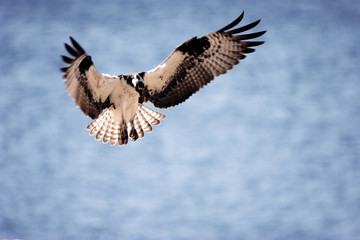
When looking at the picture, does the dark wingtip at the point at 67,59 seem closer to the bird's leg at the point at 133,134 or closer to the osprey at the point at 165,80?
the osprey at the point at 165,80

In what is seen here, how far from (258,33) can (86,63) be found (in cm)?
206

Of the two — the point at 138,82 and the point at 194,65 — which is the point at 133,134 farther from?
the point at 194,65

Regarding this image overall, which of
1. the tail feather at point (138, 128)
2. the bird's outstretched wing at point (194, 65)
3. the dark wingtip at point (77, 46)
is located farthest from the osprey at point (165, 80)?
the dark wingtip at point (77, 46)

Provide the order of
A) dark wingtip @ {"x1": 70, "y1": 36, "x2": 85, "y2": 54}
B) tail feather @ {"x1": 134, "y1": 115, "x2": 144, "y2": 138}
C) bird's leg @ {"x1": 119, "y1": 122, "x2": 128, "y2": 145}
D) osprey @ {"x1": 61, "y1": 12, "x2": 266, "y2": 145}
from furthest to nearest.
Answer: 1. tail feather @ {"x1": 134, "y1": 115, "x2": 144, "y2": 138}
2. bird's leg @ {"x1": 119, "y1": 122, "x2": 128, "y2": 145}
3. osprey @ {"x1": 61, "y1": 12, "x2": 266, "y2": 145}
4. dark wingtip @ {"x1": 70, "y1": 36, "x2": 85, "y2": 54}

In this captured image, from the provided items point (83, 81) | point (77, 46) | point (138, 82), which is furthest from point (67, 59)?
point (138, 82)

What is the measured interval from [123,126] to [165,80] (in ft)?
2.96

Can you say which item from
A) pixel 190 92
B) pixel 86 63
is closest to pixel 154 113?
pixel 190 92

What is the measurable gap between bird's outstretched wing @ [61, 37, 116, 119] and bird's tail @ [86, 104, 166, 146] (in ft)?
1.46

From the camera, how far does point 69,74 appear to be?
480cm

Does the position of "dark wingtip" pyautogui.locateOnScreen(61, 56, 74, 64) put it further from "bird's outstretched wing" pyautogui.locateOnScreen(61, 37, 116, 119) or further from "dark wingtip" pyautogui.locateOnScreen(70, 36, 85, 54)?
"dark wingtip" pyautogui.locateOnScreen(70, 36, 85, 54)

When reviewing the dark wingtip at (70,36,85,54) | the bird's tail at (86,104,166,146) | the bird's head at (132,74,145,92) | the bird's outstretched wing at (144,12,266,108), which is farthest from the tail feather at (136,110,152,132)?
the dark wingtip at (70,36,85,54)

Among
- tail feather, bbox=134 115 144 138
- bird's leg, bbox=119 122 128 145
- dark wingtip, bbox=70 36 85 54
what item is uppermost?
tail feather, bbox=134 115 144 138

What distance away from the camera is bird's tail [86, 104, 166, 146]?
20.1 feet

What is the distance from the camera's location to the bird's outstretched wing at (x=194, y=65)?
5608 millimetres
